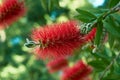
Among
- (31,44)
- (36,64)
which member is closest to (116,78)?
(31,44)

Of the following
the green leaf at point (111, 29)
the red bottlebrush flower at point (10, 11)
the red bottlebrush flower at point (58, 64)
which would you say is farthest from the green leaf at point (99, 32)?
the red bottlebrush flower at point (58, 64)

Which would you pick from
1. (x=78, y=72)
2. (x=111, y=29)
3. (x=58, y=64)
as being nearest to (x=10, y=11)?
(x=78, y=72)

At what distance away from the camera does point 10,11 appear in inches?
111

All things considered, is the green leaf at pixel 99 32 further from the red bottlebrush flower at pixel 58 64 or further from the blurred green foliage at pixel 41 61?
the red bottlebrush flower at pixel 58 64

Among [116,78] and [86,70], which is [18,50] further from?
[116,78]

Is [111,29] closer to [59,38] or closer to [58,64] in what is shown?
[59,38]

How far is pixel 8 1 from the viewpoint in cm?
272

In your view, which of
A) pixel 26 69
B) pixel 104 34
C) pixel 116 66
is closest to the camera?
pixel 104 34

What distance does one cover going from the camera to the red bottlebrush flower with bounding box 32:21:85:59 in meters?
2.16

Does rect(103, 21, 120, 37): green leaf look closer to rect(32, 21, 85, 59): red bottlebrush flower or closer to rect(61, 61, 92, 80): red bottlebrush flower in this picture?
rect(32, 21, 85, 59): red bottlebrush flower

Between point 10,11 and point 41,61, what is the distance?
15.3 ft

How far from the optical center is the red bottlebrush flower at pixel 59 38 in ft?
7.10

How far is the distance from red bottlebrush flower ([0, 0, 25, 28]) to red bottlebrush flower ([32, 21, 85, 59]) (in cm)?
55

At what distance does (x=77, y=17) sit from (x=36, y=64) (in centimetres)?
509
